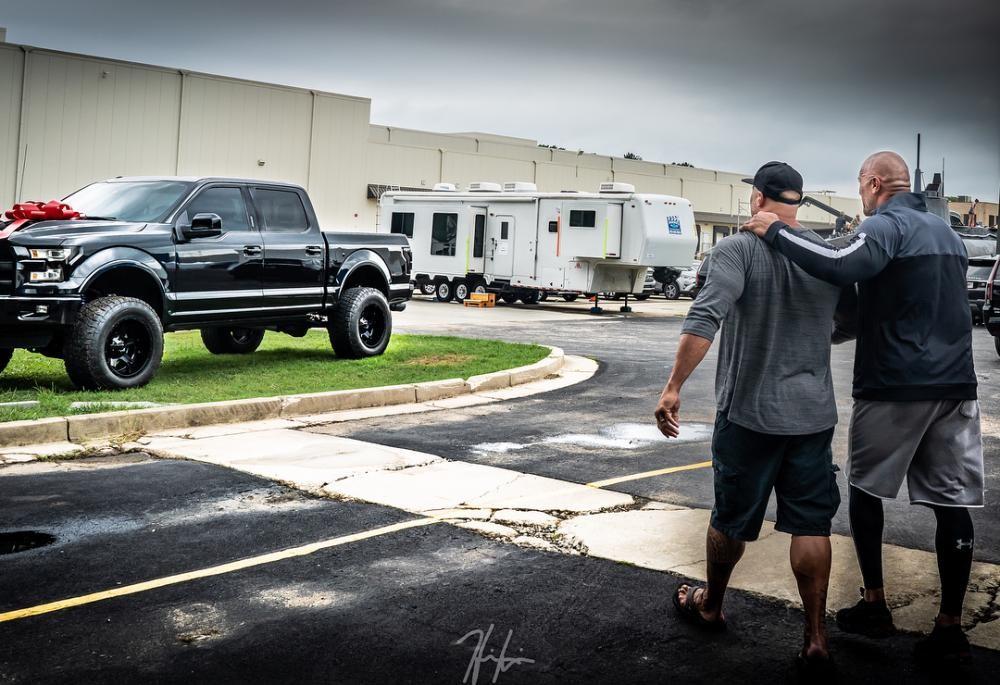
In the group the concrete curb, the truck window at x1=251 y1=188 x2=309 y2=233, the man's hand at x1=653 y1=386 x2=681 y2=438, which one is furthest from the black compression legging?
the truck window at x1=251 y1=188 x2=309 y2=233

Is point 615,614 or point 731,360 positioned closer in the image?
point 731,360

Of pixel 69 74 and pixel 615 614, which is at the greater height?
pixel 69 74

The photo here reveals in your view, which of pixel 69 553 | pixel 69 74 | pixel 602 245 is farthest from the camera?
pixel 69 74

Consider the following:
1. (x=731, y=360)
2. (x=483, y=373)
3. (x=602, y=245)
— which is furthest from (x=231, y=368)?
(x=602, y=245)

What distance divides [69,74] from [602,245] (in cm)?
1605

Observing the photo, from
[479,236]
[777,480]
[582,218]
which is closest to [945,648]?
[777,480]

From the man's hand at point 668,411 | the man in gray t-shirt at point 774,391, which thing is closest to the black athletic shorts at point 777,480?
the man in gray t-shirt at point 774,391

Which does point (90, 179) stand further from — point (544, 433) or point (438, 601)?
point (438, 601)

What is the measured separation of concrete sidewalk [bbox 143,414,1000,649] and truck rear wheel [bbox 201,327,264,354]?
5297 mm

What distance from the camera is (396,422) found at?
997 centimetres

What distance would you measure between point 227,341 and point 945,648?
11.4m

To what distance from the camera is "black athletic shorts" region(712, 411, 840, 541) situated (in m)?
4.25

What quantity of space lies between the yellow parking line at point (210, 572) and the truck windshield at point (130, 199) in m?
6.31

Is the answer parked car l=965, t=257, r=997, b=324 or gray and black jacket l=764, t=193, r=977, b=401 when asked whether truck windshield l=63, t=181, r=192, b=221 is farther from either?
parked car l=965, t=257, r=997, b=324
